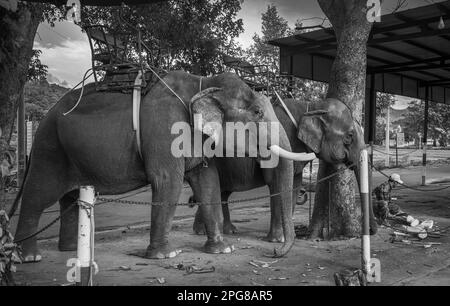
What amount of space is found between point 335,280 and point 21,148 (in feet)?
44.4

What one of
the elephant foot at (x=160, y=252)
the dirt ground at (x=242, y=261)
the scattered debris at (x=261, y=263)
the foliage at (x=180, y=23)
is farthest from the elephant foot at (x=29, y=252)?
the foliage at (x=180, y=23)

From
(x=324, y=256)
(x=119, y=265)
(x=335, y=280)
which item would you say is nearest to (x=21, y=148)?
(x=119, y=265)

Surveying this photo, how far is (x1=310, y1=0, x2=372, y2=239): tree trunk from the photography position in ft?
23.9

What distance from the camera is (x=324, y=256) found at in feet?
20.3

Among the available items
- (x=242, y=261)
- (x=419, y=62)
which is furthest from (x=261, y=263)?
(x=419, y=62)

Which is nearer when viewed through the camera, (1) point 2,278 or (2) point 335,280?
(1) point 2,278

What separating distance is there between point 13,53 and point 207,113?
2.88 metres

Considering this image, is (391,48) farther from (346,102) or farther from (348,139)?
(348,139)

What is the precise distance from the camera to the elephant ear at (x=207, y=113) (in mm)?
5949

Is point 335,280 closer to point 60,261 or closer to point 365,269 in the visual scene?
point 365,269

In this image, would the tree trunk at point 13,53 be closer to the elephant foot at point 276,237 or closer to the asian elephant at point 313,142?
the asian elephant at point 313,142

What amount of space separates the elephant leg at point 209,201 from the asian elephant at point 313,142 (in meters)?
0.84

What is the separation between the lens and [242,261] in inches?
235

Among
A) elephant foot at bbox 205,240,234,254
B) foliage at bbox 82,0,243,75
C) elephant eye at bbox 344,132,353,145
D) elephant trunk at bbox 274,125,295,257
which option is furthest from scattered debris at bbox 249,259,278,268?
foliage at bbox 82,0,243,75
